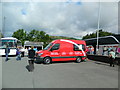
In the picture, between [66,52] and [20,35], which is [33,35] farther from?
[66,52]

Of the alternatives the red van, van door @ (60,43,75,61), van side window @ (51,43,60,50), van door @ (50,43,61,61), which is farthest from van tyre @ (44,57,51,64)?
van door @ (60,43,75,61)

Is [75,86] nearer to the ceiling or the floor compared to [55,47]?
nearer to the floor

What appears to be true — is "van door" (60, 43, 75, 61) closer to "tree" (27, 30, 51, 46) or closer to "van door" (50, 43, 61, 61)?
"van door" (50, 43, 61, 61)

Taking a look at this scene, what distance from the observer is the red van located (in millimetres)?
10773

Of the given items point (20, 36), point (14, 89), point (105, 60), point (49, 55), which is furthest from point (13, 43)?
point (20, 36)

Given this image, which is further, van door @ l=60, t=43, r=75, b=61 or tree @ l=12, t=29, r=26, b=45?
tree @ l=12, t=29, r=26, b=45

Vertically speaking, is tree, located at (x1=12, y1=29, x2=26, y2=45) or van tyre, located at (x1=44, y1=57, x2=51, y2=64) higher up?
tree, located at (x1=12, y1=29, x2=26, y2=45)

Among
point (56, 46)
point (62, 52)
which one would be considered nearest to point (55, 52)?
point (56, 46)

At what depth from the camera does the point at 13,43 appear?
62.5 feet

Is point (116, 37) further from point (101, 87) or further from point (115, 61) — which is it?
point (101, 87)

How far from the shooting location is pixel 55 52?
11125 mm

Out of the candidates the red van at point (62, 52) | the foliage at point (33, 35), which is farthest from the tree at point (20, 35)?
the red van at point (62, 52)

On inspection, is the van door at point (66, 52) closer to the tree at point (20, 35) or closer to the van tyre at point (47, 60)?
the van tyre at point (47, 60)

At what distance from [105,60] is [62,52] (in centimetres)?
491
